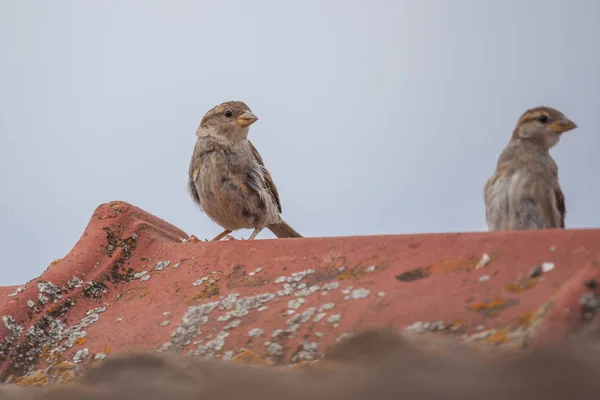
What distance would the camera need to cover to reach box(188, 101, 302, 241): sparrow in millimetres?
6062

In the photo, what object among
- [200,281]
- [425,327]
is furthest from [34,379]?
[425,327]

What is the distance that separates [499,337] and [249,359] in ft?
3.21

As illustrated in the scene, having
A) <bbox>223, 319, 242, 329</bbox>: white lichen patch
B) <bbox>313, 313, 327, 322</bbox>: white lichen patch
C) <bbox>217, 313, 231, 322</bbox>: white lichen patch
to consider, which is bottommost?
<bbox>313, 313, 327, 322</bbox>: white lichen patch

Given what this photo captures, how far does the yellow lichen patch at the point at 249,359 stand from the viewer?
3004 millimetres

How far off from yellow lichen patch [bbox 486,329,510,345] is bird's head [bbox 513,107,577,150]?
237 centimetres

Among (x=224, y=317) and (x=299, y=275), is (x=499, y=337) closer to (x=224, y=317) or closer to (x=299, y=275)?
(x=299, y=275)

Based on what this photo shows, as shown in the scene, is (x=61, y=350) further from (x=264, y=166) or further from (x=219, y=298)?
(x=264, y=166)

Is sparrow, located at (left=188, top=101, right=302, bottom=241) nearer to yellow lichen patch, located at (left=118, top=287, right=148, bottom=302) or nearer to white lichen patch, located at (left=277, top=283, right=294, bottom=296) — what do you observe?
yellow lichen patch, located at (left=118, top=287, right=148, bottom=302)

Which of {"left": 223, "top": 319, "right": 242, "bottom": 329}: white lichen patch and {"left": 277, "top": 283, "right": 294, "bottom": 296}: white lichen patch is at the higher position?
{"left": 277, "top": 283, "right": 294, "bottom": 296}: white lichen patch

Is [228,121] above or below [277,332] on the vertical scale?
above

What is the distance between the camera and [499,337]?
2541 mm

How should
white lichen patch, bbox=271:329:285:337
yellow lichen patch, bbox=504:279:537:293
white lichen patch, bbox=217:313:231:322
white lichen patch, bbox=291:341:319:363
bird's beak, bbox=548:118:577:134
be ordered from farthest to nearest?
bird's beak, bbox=548:118:577:134
white lichen patch, bbox=217:313:231:322
white lichen patch, bbox=271:329:285:337
white lichen patch, bbox=291:341:319:363
yellow lichen patch, bbox=504:279:537:293

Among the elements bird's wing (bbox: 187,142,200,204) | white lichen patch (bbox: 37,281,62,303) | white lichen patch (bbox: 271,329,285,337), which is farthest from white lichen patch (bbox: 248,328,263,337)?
bird's wing (bbox: 187,142,200,204)

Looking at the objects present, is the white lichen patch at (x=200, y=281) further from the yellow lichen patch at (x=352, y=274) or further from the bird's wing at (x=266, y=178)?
the bird's wing at (x=266, y=178)
